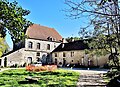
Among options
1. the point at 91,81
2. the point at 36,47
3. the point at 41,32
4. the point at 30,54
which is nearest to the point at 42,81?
the point at 91,81

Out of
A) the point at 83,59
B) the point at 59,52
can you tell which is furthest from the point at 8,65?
the point at 83,59

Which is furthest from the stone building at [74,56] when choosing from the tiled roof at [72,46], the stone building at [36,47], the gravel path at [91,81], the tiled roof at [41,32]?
the gravel path at [91,81]

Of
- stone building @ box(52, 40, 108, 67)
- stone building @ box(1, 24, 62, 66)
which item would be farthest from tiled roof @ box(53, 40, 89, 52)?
stone building @ box(1, 24, 62, 66)

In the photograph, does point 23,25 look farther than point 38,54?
No

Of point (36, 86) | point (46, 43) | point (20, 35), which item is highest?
point (46, 43)

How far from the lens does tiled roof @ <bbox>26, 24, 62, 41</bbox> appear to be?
55219mm

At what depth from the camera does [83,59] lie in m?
49.1

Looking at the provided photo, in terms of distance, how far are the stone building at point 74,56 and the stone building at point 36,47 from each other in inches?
89.3

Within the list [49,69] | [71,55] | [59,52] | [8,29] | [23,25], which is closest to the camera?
[8,29]

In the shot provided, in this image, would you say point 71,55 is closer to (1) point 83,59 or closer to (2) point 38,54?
(1) point 83,59

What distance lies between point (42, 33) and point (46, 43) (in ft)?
9.65

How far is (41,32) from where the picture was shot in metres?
58.2

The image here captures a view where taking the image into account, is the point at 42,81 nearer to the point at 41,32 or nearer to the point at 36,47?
the point at 36,47

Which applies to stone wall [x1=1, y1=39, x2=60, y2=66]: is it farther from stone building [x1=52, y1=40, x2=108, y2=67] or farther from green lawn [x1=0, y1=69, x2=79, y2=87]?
green lawn [x1=0, y1=69, x2=79, y2=87]
